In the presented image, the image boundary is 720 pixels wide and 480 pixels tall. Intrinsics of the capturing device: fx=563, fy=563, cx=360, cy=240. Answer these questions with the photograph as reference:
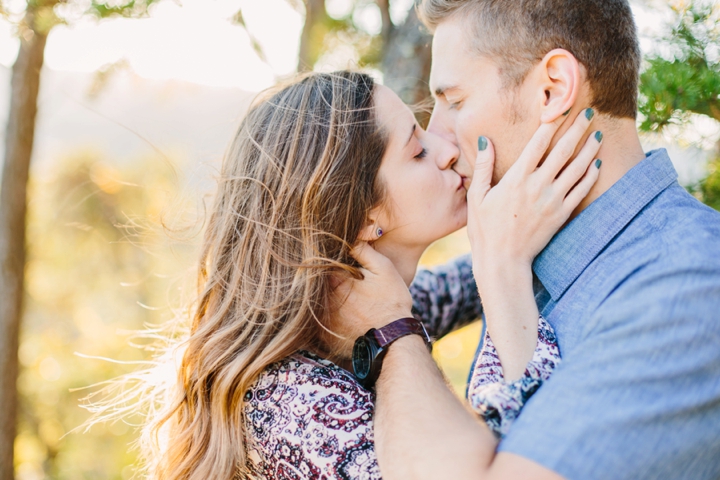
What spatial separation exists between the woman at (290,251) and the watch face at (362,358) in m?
0.03

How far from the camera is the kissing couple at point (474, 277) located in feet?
3.72

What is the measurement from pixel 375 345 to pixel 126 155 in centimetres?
596

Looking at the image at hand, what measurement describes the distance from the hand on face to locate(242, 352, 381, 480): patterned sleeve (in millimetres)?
554

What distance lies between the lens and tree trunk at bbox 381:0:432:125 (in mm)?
2885

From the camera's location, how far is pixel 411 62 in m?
2.92

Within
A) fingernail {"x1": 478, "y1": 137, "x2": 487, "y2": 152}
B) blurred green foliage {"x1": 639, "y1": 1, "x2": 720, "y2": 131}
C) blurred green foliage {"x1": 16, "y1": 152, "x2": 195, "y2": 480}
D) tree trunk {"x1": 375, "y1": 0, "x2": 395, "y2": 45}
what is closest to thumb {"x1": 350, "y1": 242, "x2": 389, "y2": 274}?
A: fingernail {"x1": 478, "y1": 137, "x2": 487, "y2": 152}

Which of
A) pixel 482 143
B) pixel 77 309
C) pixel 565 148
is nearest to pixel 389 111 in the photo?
pixel 482 143

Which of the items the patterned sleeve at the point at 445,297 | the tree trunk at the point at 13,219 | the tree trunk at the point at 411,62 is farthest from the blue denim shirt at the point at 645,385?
the tree trunk at the point at 13,219

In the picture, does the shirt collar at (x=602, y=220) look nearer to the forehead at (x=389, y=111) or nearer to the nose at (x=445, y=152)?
the nose at (x=445, y=152)

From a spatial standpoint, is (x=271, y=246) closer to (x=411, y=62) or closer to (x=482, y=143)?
(x=482, y=143)

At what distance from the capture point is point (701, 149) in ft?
6.41

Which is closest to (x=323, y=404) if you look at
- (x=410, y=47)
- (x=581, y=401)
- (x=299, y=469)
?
(x=299, y=469)

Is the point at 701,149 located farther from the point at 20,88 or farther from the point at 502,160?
the point at 20,88

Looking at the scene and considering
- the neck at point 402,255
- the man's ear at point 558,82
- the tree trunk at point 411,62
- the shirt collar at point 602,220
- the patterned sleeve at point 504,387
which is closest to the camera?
the patterned sleeve at point 504,387
